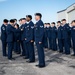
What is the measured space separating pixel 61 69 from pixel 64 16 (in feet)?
Result: 76.2

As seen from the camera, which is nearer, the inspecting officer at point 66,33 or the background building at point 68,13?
the inspecting officer at point 66,33

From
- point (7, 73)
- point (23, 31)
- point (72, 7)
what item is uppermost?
point (72, 7)

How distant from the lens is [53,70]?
28.0ft

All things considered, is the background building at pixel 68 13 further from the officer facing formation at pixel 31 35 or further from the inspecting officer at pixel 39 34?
the inspecting officer at pixel 39 34

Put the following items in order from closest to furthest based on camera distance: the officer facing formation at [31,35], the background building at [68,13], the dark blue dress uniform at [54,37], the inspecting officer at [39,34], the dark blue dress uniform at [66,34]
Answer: the inspecting officer at [39,34] → the officer facing formation at [31,35] → the dark blue dress uniform at [66,34] → the dark blue dress uniform at [54,37] → the background building at [68,13]

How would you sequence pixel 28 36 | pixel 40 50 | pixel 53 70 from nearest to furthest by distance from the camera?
pixel 53 70
pixel 40 50
pixel 28 36

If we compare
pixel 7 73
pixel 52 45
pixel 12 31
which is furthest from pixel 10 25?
pixel 52 45

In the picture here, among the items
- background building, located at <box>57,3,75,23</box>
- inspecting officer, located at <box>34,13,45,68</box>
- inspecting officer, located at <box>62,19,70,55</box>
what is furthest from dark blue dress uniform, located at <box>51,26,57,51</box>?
background building, located at <box>57,3,75,23</box>

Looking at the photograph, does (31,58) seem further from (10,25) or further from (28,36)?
(10,25)

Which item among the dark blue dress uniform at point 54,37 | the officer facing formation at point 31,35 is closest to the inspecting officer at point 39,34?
the officer facing formation at point 31,35

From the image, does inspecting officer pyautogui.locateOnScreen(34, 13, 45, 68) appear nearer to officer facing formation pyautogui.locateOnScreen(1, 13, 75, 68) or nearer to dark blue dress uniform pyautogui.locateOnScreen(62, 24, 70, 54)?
officer facing formation pyautogui.locateOnScreen(1, 13, 75, 68)

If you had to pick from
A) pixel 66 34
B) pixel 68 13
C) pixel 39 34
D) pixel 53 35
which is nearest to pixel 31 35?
pixel 39 34

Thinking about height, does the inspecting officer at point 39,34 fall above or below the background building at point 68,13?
below

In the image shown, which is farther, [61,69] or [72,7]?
[72,7]
